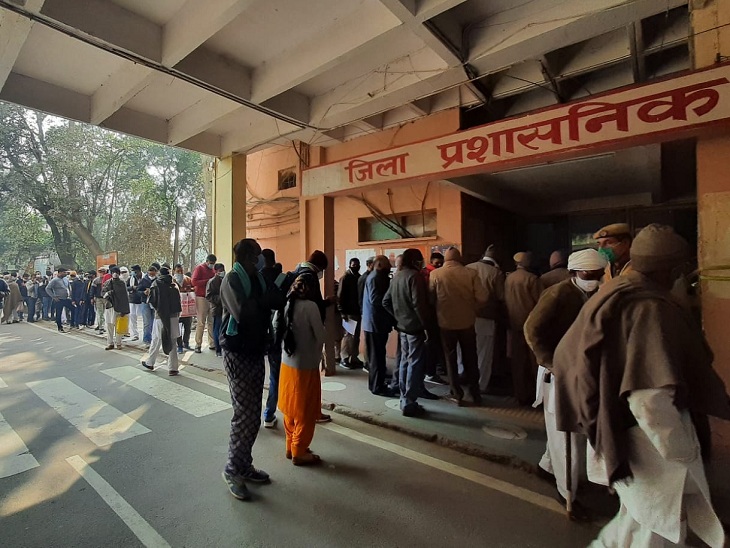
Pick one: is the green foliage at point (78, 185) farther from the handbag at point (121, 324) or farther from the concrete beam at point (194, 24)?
the concrete beam at point (194, 24)

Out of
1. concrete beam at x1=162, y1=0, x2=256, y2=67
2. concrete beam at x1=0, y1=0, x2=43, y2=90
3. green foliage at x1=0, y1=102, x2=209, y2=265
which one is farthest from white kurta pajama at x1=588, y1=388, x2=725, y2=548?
green foliage at x1=0, y1=102, x2=209, y2=265

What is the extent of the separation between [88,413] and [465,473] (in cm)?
457

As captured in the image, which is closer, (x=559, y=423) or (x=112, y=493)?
(x=559, y=423)

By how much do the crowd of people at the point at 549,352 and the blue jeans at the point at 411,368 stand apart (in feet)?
0.06

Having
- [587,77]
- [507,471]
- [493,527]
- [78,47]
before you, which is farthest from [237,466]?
[587,77]

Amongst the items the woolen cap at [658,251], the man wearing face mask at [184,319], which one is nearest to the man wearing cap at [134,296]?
the man wearing face mask at [184,319]

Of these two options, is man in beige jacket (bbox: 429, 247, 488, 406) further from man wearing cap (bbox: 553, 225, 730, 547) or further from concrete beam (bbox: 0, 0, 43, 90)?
concrete beam (bbox: 0, 0, 43, 90)

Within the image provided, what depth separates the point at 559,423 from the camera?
2221 millimetres

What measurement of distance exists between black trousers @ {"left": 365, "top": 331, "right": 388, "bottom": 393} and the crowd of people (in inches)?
0.6

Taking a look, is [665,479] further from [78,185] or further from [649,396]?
[78,185]

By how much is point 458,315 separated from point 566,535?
8.84 feet

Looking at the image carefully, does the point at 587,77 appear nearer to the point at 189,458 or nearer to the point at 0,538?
the point at 189,458

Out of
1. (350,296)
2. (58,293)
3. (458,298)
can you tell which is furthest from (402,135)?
(58,293)

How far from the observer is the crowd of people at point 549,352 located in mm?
1779
